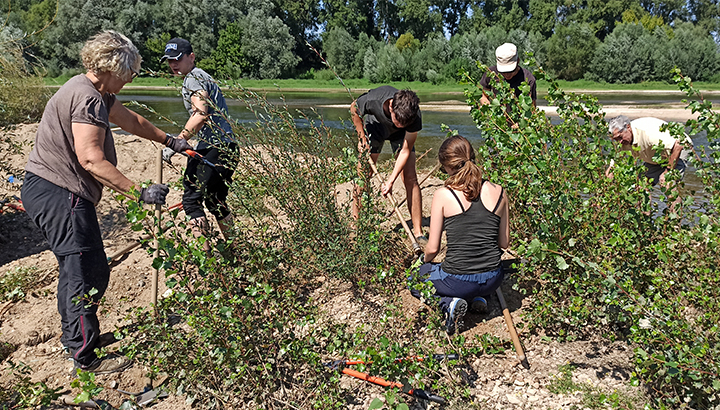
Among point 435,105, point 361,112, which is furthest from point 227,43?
point 361,112

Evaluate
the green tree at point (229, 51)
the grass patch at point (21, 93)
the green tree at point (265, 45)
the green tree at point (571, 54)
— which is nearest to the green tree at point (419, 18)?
the green tree at point (571, 54)

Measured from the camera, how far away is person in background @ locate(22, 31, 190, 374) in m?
3.14

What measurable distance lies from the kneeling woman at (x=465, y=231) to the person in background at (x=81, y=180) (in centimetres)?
181

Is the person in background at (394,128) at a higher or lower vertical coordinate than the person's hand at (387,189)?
higher

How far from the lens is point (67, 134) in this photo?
3201 mm

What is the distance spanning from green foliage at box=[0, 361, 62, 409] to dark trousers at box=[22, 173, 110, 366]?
0.37 m

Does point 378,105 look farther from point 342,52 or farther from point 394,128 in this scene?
point 342,52

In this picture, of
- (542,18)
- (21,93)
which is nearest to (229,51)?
(21,93)

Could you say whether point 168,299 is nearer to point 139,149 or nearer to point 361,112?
point 361,112

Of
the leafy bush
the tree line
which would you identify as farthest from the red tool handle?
the tree line

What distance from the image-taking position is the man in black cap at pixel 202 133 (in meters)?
3.99

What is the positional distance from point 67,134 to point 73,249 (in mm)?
707

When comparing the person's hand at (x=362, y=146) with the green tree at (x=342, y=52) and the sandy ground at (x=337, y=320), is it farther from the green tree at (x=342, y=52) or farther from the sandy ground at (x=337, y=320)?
the green tree at (x=342, y=52)

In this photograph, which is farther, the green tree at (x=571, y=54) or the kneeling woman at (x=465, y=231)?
the green tree at (x=571, y=54)
